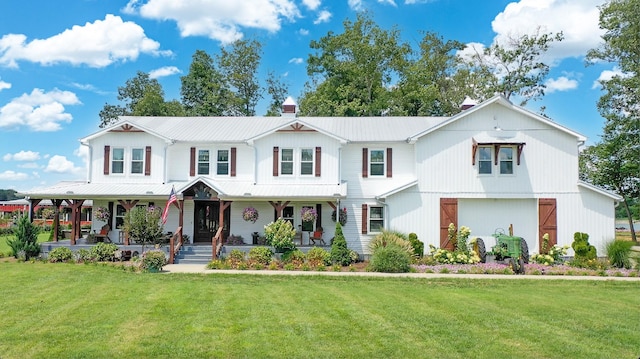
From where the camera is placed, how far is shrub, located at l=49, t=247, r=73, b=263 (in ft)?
62.3

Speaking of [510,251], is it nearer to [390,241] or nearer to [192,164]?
[390,241]

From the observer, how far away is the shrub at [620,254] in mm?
18922

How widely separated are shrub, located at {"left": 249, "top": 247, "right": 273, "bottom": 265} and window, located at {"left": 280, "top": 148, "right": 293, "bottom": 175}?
4729 millimetres

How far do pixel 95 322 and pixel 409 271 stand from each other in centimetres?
1119

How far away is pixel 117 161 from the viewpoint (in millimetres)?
23156

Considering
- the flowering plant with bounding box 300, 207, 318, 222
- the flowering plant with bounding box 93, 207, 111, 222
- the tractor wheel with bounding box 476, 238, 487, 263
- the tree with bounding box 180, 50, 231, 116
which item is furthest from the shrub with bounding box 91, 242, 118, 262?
the tree with bounding box 180, 50, 231, 116

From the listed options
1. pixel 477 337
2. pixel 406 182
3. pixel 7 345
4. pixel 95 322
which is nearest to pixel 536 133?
pixel 406 182

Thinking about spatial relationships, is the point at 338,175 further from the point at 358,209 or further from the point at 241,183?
the point at 241,183

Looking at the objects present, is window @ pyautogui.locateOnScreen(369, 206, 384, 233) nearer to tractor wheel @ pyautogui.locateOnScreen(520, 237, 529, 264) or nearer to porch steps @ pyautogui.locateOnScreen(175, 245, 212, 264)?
tractor wheel @ pyautogui.locateOnScreen(520, 237, 529, 264)

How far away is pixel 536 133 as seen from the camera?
71.0ft

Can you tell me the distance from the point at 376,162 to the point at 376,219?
2768 mm

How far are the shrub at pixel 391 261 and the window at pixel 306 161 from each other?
6.36m

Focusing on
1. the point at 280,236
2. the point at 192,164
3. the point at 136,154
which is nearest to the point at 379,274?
the point at 280,236

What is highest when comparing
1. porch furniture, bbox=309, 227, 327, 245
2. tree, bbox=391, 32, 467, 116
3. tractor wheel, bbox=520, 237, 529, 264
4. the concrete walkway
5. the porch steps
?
tree, bbox=391, 32, 467, 116
